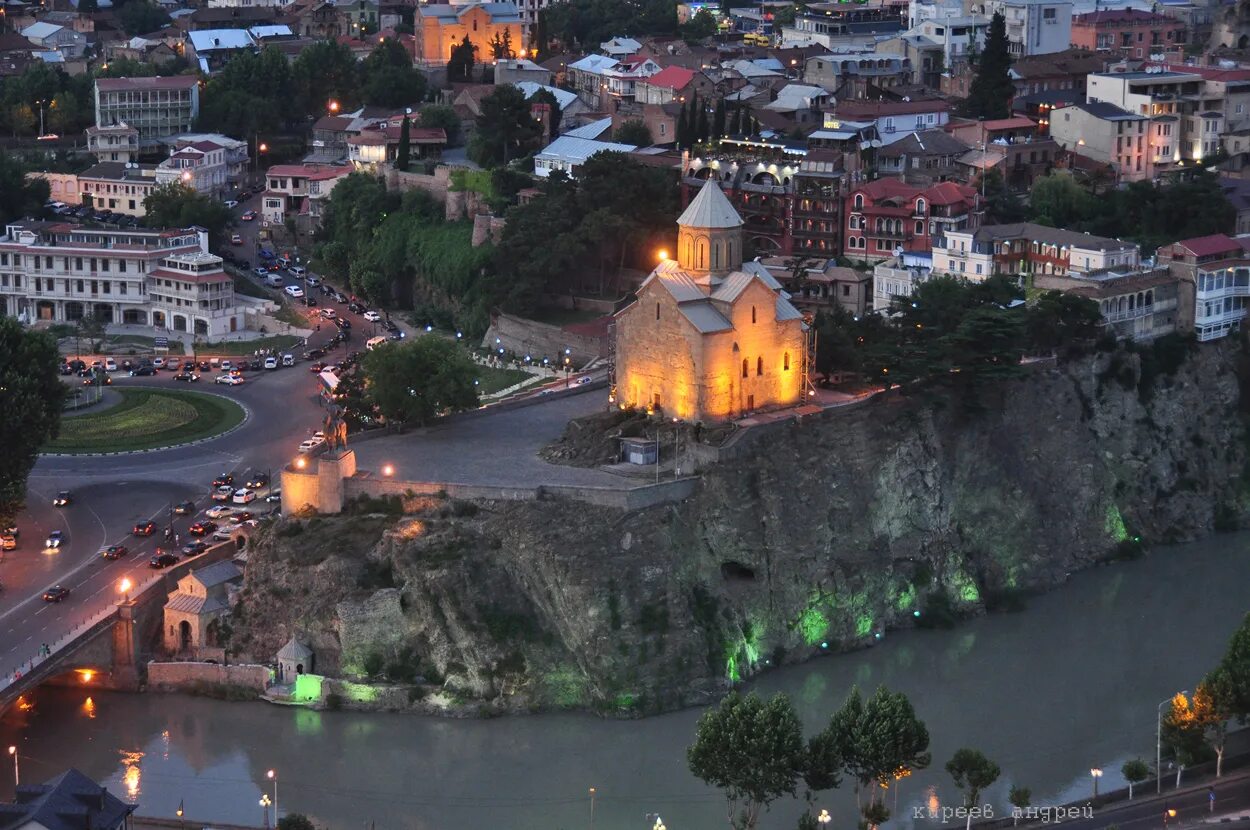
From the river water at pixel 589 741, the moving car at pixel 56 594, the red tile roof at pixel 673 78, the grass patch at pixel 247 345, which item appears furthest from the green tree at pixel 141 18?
the river water at pixel 589 741

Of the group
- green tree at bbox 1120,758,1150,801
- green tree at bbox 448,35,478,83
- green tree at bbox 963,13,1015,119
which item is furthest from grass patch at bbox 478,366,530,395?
green tree at bbox 448,35,478,83

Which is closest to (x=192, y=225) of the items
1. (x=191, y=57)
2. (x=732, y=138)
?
(x=732, y=138)

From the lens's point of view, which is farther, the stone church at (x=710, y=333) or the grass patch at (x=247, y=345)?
the grass patch at (x=247, y=345)

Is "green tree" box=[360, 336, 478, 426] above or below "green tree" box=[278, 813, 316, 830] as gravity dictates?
above

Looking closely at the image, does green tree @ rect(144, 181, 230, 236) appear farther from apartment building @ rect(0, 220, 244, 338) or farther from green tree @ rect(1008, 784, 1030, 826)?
green tree @ rect(1008, 784, 1030, 826)

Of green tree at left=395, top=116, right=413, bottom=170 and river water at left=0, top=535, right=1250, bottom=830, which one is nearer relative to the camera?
river water at left=0, top=535, right=1250, bottom=830

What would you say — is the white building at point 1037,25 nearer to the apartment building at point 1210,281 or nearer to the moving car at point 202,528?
the apartment building at point 1210,281
